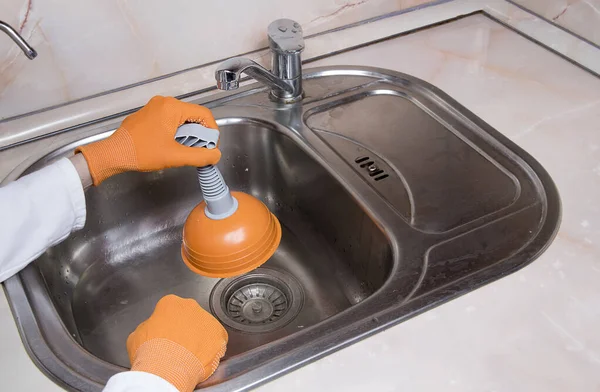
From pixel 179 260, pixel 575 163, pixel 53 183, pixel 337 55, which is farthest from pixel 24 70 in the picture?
pixel 575 163

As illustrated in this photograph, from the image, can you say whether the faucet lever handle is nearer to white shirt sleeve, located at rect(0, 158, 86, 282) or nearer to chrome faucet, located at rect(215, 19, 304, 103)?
chrome faucet, located at rect(215, 19, 304, 103)

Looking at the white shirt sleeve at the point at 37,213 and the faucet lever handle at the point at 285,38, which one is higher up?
the faucet lever handle at the point at 285,38

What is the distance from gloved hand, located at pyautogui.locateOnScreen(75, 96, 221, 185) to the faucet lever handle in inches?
9.6

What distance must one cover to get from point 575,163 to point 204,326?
2.10 feet

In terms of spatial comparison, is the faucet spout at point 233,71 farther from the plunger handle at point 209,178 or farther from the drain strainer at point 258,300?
the drain strainer at point 258,300

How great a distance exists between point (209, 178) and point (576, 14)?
33.9 inches

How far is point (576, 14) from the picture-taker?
121cm

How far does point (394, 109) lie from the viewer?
1133 millimetres

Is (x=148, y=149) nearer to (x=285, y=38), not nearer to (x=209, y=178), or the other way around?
(x=209, y=178)

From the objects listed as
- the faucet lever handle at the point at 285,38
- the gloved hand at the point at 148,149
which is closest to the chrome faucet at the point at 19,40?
the gloved hand at the point at 148,149

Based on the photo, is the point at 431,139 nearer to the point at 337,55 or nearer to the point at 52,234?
the point at 337,55

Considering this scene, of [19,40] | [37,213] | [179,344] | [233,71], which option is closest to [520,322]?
[179,344]

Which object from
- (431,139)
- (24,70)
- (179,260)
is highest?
(24,70)

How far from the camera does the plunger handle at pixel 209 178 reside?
853 mm
